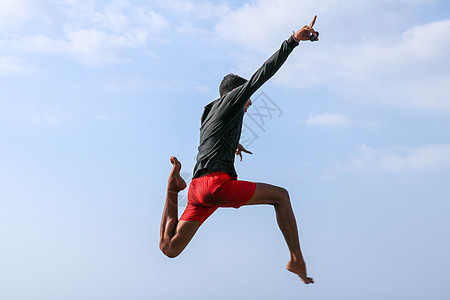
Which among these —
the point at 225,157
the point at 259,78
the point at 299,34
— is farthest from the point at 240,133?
the point at 299,34

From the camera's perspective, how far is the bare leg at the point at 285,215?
768 cm

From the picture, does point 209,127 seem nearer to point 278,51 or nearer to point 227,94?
point 227,94

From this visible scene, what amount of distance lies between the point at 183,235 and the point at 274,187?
147 cm

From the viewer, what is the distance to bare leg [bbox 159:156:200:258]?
8.25 metres

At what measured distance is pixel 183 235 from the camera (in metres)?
8.25

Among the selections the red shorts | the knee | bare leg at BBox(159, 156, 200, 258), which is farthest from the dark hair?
the knee

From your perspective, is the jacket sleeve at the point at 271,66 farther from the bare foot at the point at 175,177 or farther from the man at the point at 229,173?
the bare foot at the point at 175,177

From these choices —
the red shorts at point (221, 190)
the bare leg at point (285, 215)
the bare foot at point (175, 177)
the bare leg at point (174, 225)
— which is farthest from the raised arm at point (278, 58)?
the bare leg at point (174, 225)

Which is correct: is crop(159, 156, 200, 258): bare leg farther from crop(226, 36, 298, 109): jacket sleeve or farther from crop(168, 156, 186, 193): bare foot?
crop(226, 36, 298, 109): jacket sleeve

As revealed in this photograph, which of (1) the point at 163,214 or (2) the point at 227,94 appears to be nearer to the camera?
(2) the point at 227,94

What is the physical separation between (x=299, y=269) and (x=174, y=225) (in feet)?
6.03

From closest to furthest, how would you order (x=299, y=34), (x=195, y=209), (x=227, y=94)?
(x=299, y=34) → (x=227, y=94) → (x=195, y=209)

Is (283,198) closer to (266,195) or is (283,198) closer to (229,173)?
(266,195)

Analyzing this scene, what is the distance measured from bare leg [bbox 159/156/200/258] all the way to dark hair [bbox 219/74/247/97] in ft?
4.06
